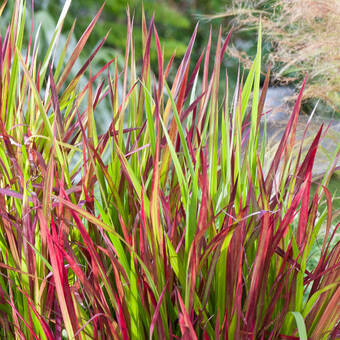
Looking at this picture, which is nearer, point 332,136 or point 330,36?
point 330,36

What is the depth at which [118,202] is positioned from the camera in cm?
51

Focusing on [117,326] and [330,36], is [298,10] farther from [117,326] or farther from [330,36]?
[117,326]

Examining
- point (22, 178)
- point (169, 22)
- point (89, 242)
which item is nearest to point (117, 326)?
point (89, 242)

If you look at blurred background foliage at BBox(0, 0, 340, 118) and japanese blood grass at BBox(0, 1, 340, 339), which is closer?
japanese blood grass at BBox(0, 1, 340, 339)

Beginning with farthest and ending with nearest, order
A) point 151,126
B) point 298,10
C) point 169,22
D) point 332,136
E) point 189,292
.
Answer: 1. point 169,22
2. point 332,136
3. point 298,10
4. point 151,126
5. point 189,292

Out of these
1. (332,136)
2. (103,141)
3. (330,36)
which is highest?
(330,36)

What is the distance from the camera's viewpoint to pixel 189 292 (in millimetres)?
411

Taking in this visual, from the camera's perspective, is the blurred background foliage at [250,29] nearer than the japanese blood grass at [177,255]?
No

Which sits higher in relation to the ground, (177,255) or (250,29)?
(250,29)

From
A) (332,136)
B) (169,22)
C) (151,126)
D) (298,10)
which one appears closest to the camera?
(151,126)

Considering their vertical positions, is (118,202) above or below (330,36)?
below

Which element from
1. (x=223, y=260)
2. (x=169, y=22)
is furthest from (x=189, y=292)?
(x=169, y=22)

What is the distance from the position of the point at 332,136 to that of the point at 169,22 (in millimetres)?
1614

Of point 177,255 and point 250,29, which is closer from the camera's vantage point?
point 177,255
